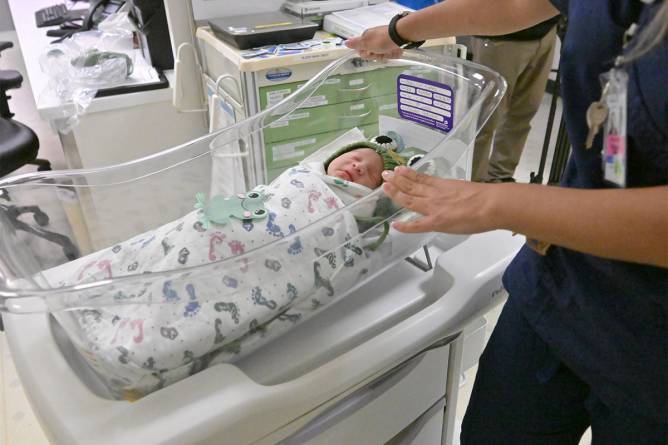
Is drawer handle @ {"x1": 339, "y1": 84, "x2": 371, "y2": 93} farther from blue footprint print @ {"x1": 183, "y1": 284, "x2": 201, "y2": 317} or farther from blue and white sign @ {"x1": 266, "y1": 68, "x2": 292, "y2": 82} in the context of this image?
blue footprint print @ {"x1": 183, "y1": 284, "x2": 201, "y2": 317}

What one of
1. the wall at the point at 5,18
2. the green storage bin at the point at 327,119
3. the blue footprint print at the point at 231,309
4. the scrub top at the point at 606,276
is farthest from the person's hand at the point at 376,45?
the wall at the point at 5,18

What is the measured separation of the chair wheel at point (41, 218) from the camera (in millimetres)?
869

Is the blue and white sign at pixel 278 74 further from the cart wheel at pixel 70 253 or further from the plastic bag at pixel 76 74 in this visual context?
the cart wheel at pixel 70 253

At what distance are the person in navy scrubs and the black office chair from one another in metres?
0.58

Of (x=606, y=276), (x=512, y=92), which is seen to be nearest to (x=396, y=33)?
(x=606, y=276)

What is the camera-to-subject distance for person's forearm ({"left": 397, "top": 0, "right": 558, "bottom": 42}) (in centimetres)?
84

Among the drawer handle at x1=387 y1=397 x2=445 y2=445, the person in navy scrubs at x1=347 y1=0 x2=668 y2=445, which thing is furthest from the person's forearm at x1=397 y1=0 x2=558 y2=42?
the drawer handle at x1=387 y1=397 x2=445 y2=445

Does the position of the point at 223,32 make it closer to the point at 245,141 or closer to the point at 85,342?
the point at 245,141

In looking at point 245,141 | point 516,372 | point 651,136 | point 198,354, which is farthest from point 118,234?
point 651,136

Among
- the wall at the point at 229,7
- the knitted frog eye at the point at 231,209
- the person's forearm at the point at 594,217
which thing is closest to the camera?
the person's forearm at the point at 594,217

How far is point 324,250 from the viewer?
0.74 meters

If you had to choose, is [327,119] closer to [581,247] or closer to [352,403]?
[352,403]

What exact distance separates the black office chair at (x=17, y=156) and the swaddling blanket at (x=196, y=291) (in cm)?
10

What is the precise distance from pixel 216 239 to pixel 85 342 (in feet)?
0.70
